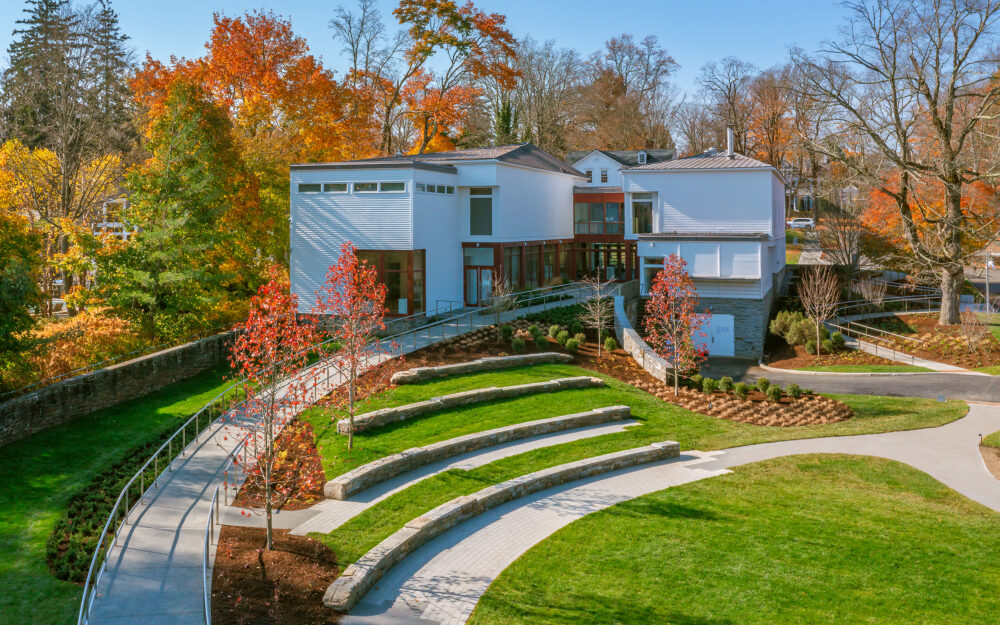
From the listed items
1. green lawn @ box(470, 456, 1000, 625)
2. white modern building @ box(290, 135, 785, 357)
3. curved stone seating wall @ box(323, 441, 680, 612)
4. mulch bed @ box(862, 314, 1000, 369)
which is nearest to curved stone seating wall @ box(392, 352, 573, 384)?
curved stone seating wall @ box(323, 441, 680, 612)

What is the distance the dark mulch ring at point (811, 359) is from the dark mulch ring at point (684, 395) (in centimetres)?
671

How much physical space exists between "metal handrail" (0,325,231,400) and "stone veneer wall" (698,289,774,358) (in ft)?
68.8

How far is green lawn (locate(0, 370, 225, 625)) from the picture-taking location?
35.6 ft

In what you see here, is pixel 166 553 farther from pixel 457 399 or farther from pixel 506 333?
pixel 506 333

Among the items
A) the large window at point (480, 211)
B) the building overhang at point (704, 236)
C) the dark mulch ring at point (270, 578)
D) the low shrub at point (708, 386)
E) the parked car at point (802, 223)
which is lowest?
the dark mulch ring at point (270, 578)

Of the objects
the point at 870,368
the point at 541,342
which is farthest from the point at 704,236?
the point at 541,342

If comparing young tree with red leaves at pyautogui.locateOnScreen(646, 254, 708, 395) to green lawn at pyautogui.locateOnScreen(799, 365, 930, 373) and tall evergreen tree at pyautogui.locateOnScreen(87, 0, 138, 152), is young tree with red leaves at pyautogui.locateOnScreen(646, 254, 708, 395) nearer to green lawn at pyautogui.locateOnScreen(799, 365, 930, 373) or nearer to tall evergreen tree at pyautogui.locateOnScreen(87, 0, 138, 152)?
green lawn at pyautogui.locateOnScreen(799, 365, 930, 373)

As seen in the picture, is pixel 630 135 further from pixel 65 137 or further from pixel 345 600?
pixel 345 600

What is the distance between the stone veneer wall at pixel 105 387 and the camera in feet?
55.5

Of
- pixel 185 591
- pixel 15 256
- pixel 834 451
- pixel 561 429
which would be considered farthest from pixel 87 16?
pixel 834 451

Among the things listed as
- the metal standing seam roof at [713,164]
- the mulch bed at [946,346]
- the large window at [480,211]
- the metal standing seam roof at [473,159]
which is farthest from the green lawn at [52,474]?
the mulch bed at [946,346]

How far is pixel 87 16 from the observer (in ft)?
118

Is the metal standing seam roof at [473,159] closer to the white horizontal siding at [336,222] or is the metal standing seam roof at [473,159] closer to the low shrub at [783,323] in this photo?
the white horizontal siding at [336,222]

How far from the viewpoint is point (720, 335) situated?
3372 cm
